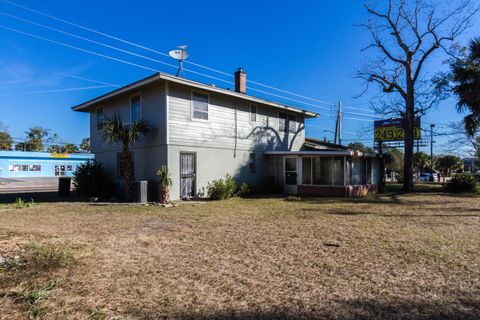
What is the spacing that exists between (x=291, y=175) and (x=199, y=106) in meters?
6.77

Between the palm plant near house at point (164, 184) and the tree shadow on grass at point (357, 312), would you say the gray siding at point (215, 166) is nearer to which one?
the palm plant near house at point (164, 184)

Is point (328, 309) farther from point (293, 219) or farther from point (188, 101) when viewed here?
point (188, 101)

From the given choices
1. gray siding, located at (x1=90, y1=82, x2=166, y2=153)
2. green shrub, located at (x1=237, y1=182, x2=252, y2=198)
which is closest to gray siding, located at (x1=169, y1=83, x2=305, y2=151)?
gray siding, located at (x1=90, y1=82, x2=166, y2=153)

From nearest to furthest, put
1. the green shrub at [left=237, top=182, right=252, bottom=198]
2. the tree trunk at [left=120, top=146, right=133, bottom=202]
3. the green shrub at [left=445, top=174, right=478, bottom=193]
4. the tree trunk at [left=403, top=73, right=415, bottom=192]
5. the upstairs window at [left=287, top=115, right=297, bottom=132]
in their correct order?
the tree trunk at [left=120, top=146, right=133, bottom=202], the green shrub at [left=237, top=182, right=252, bottom=198], the green shrub at [left=445, top=174, right=478, bottom=193], the tree trunk at [left=403, top=73, right=415, bottom=192], the upstairs window at [left=287, top=115, right=297, bottom=132]

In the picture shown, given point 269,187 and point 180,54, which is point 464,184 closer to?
point 269,187

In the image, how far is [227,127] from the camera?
53.9 ft

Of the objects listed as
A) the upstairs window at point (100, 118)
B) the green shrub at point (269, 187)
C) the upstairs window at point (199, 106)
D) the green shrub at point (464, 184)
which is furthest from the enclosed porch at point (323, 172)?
the upstairs window at point (100, 118)

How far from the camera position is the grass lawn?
353cm

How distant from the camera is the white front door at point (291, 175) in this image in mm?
18062

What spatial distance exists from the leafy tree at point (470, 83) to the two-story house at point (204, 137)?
632cm

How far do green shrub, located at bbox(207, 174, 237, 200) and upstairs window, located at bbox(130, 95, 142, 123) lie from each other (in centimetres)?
482

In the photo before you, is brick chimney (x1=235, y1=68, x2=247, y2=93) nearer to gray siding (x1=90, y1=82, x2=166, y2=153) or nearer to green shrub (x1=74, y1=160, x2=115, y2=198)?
gray siding (x1=90, y1=82, x2=166, y2=153)

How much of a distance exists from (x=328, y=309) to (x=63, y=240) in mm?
5518

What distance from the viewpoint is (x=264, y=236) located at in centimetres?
707
